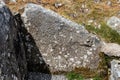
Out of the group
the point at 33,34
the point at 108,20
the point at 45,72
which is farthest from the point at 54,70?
the point at 108,20

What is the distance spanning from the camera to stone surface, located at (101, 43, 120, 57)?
13.7 m

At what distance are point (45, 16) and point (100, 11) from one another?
3.77 meters

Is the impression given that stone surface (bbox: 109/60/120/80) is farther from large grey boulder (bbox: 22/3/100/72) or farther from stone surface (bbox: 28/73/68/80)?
stone surface (bbox: 28/73/68/80)

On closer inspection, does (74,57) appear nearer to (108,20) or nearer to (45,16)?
(45,16)

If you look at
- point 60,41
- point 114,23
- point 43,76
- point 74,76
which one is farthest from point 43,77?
point 114,23

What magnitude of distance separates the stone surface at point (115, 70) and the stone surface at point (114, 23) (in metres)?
2.01

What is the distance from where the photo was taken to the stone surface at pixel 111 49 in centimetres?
1372

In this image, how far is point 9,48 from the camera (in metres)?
11.7

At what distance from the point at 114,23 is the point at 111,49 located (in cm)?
181

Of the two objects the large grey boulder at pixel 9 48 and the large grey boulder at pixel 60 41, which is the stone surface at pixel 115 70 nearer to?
the large grey boulder at pixel 60 41

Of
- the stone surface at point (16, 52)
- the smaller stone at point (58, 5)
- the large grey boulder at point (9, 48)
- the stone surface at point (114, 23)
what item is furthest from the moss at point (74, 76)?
the smaller stone at point (58, 5)

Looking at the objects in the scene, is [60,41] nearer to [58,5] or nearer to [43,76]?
[43,76]

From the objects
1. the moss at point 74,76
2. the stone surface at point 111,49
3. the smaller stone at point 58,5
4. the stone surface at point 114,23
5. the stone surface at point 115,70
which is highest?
the smaller stone at point 58,5

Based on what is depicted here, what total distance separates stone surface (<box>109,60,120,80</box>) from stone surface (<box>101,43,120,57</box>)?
0.54 metres
